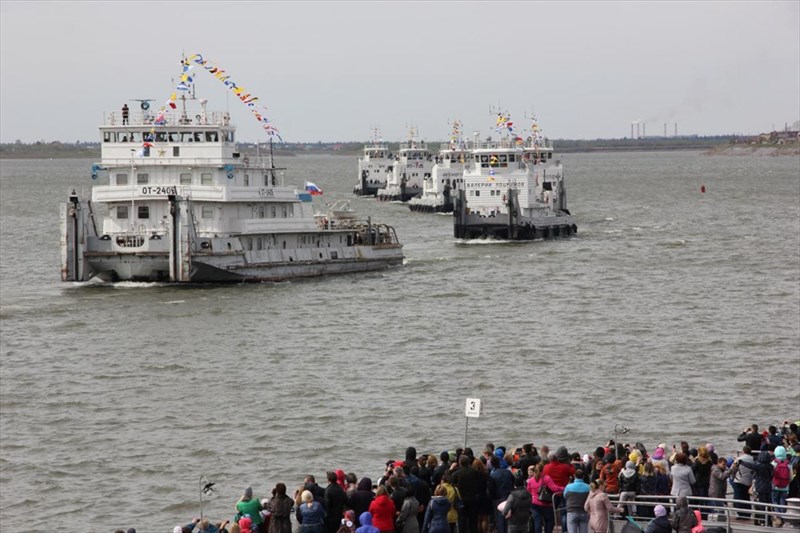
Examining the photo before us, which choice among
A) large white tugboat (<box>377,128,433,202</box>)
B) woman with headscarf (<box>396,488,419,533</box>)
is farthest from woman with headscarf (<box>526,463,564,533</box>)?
large white tugboat (<box>377,128,433,202</box>)

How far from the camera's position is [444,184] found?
Result: 387ft

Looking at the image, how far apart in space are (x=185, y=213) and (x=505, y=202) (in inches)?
1241

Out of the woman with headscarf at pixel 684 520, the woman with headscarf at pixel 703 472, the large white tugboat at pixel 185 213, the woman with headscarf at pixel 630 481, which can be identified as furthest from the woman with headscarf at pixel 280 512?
the large white tugboat at pixel 185 213

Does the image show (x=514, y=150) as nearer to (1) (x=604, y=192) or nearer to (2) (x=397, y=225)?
(2) (x=397, y=225)

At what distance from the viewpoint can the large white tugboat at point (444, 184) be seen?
374ft

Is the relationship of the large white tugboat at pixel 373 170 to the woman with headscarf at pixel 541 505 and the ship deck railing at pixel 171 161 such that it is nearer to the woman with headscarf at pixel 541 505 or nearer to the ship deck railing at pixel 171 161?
the ship deck railing at pixel 171 161

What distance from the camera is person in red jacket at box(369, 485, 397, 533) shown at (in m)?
17.2

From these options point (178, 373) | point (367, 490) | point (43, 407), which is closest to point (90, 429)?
point (43, 407)

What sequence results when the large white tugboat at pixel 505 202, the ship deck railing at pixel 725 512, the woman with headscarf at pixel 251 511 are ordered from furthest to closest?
the large white tugboat at pixel 505 202
the woman with headscarf at pixel 251 511
the ship deck railing at pixel 725 512

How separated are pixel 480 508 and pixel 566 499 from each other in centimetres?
133

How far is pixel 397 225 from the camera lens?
3937 inches

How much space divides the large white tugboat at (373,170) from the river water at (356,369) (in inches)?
2998

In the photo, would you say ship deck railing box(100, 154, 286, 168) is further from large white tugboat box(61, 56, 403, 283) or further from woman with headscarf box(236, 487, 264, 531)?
woman with headscarf box(236, 487, 264, 531)

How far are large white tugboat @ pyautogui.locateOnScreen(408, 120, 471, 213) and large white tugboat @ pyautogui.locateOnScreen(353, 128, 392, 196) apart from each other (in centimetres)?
2306
